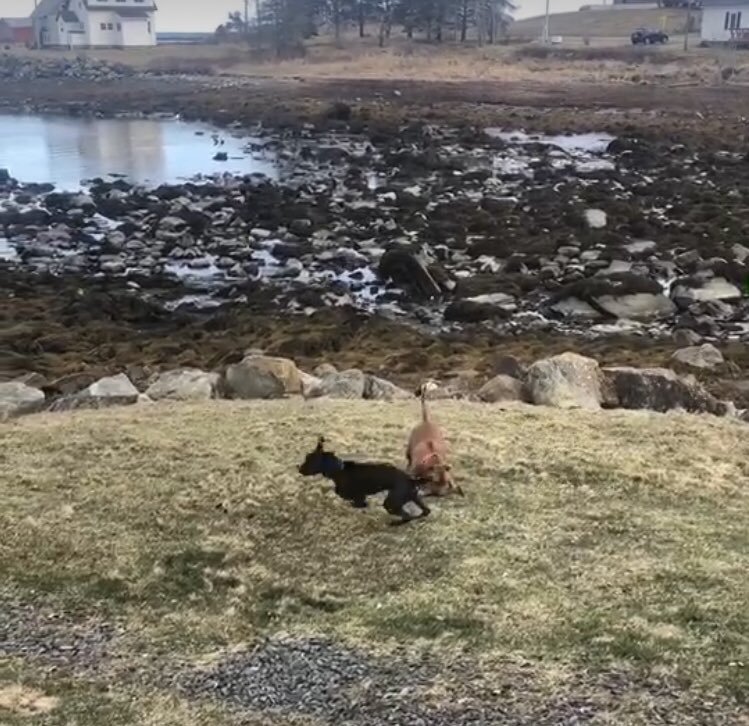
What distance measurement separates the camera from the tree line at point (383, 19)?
7225 cm

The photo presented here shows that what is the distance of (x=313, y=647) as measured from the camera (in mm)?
5191

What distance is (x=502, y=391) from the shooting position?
9.49 m

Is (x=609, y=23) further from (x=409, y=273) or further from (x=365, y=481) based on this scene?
(x=365, y=481)

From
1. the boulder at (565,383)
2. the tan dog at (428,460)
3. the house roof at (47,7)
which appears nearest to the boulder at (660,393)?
the boulder at (565,383)

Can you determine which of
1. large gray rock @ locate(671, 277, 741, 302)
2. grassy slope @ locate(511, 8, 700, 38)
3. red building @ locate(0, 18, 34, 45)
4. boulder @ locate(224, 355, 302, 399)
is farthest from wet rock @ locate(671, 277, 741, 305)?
red building @ locate(0, 18, 34, 45)

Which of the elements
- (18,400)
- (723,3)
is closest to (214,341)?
(18,400)

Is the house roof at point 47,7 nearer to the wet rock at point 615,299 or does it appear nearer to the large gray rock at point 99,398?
the wet rock at point 615,299

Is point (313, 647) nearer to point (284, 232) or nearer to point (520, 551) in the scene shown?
point (520, 551)

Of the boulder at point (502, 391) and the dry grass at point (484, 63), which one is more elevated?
the dry grass at point (484, 63)

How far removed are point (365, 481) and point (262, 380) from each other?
3.49m

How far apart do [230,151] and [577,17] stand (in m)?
61.4

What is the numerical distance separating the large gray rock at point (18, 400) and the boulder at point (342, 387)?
2.33 meters

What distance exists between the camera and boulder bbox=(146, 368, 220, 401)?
9.70m

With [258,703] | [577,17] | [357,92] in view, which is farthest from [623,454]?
[577,17]
